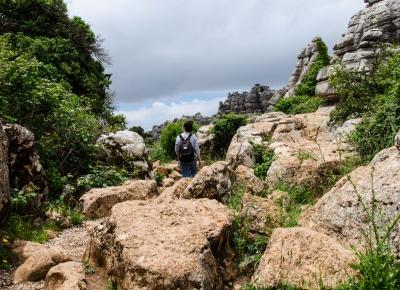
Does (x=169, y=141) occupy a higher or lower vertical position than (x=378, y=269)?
higher

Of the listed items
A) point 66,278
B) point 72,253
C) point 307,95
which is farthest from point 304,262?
→ point 307,95

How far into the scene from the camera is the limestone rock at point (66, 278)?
16.5 feet

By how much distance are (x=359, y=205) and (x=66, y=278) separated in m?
3.72

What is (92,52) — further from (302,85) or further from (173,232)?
(173,232)

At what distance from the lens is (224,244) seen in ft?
18.3

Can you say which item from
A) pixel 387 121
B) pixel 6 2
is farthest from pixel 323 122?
pixel 6 2

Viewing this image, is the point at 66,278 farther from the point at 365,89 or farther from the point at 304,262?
the point at 365,89

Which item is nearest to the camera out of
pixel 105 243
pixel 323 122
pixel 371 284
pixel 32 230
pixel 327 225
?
pixel 371 284

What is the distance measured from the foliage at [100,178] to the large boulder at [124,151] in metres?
0.86

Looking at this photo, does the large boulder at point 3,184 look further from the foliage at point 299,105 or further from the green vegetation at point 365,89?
the foliage at point 299,105

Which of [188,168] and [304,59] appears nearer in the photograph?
[188,168]

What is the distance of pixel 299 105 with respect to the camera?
979 inches

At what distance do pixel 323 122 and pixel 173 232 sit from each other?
11.3 metres

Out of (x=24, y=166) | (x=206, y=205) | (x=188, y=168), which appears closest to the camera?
(x=206, y=205)
